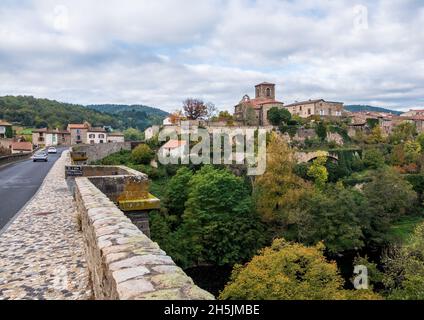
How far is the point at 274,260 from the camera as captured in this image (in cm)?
1966

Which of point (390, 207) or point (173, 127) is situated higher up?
point (173, 127)

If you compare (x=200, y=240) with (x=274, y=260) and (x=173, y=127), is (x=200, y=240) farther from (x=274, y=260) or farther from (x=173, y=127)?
(x=173, y=127)

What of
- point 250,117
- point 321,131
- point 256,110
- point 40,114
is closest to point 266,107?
point 256,110

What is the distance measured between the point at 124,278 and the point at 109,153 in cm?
4671

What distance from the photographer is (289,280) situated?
59.1 feet

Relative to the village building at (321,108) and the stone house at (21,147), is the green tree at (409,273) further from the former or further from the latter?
the village building at (321,108)

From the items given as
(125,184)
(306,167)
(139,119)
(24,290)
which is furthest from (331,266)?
(139,119)

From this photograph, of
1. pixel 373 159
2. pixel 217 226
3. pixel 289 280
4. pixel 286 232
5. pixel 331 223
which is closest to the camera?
pixel 289 280

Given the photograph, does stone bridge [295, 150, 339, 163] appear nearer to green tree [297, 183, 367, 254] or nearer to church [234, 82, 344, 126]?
church [234, 82, 344, 126]

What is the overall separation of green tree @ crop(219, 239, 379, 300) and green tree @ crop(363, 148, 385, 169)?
38.3 metres
